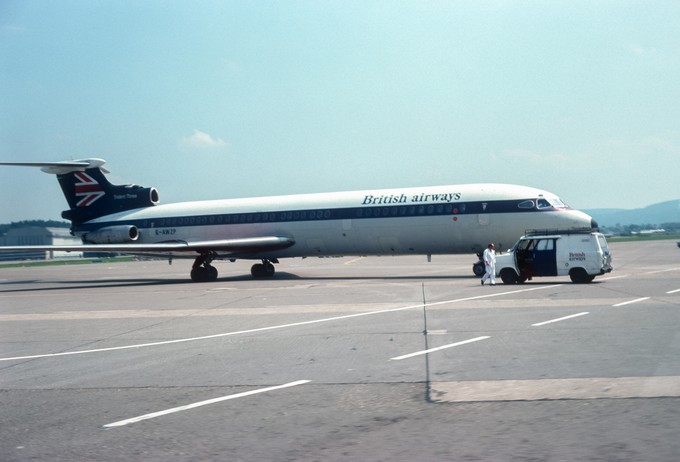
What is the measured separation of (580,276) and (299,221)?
48.2 ft

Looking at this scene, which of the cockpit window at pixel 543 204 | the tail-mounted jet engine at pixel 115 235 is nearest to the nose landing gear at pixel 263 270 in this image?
the tail-mounted jet engine at pixel 115 235

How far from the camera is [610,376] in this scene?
8.84 meters

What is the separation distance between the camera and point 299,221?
35.1 metres

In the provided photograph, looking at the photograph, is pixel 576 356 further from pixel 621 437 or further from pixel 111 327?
pixel 111 327

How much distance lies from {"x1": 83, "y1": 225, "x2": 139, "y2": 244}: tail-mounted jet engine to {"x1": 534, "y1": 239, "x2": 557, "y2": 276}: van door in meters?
22.4

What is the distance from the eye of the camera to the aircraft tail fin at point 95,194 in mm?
40188

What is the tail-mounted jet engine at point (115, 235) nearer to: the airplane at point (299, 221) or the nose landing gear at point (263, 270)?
the airplane at point (299, 221)

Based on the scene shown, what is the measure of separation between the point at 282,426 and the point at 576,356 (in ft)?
17.0

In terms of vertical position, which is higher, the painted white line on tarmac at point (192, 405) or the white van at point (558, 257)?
the white van at point (558, 257)

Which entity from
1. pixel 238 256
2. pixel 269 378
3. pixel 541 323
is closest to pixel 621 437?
pixel 269 378

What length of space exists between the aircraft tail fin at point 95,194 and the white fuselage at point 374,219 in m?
0.70

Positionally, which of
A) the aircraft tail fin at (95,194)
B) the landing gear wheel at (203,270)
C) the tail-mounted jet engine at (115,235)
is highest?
the aircraft tail fin at (95,194)

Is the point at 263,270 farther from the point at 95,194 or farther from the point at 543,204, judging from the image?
the point at 543,204

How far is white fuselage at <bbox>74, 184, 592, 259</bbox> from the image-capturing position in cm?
3028
